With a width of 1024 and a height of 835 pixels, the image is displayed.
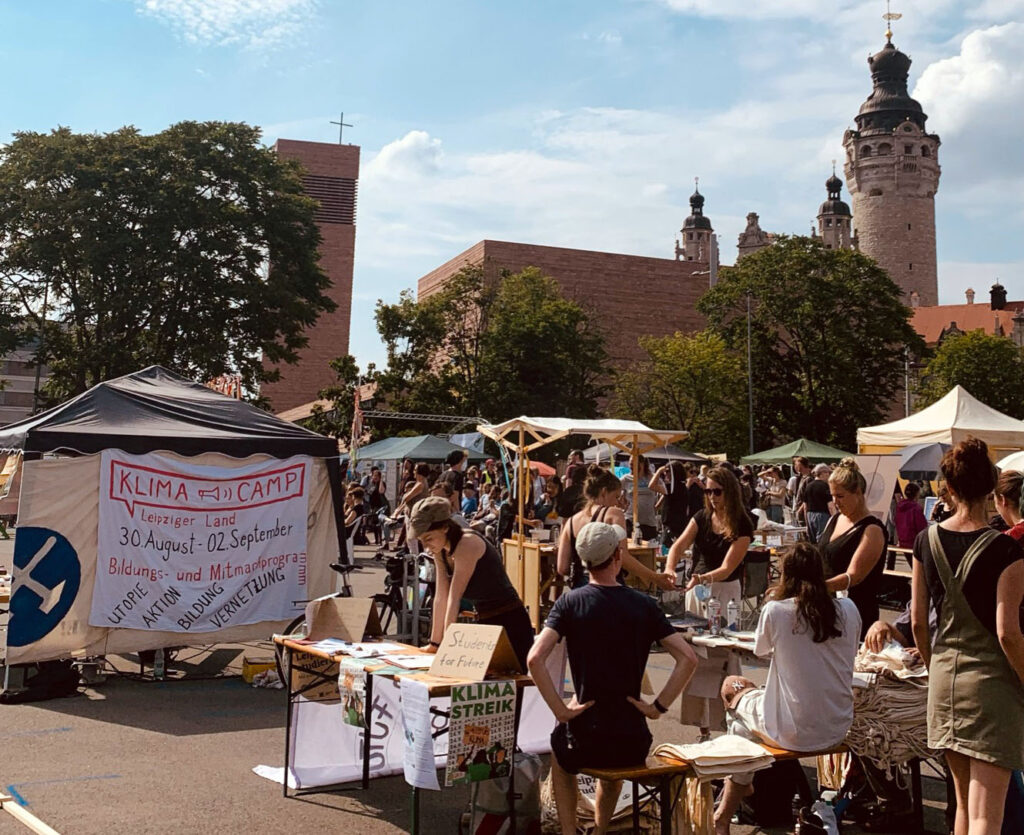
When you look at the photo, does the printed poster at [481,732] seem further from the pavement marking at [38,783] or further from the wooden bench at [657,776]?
the pavement marking at [38,783]

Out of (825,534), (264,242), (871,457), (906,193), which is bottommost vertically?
(825,534)

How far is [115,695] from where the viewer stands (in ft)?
26.9

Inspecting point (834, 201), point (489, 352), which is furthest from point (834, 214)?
point (489, 352)

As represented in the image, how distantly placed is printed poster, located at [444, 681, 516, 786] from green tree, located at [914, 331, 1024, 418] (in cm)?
6069

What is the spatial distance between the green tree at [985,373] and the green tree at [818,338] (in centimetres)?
1167

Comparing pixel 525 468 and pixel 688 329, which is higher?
pixel 688 329

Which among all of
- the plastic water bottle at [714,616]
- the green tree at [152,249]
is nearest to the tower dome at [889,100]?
the green tree at [152,249]

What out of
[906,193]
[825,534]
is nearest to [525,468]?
[825,534]

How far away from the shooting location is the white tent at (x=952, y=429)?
16.4 m

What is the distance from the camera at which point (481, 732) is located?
14.6 feet

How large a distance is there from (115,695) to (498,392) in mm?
36661

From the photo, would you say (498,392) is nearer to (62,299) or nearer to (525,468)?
(62,299)

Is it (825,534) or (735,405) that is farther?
(735,405)

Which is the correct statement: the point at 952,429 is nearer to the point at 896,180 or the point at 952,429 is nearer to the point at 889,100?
the point at 896,180
